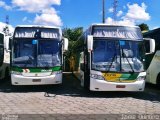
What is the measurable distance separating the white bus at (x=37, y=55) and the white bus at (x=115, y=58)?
1.72m

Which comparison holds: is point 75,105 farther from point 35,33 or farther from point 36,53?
point 35,33

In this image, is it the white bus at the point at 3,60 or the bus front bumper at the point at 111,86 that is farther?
the white bus at the point at 3,60

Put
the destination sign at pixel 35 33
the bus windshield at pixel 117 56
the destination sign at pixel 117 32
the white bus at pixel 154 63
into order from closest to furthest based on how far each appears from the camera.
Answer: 1. the bus windshield at pixel 117 56
2. the destination sign at pixel 117 32
3. the destination sign at pixel 35 33
4. the white bus at pixel 154 63

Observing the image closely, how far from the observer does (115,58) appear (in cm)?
1562

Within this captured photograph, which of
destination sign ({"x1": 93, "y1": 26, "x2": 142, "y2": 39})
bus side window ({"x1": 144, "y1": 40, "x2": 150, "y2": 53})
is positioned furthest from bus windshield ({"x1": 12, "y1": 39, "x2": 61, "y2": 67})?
bus side window ({"x1": 144, "y1": 40, "x2": 150, "y2": 53})

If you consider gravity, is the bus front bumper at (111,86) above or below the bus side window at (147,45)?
below

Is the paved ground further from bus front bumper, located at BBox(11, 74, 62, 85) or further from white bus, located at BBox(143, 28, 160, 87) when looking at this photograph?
white bus, located at BBox(143, 28, 160, 87)

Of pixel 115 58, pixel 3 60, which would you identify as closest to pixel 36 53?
pixel 115 58

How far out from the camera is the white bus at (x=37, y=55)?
659 inches

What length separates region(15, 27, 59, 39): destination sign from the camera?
56.9 ft

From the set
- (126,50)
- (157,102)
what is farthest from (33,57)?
(157,102)

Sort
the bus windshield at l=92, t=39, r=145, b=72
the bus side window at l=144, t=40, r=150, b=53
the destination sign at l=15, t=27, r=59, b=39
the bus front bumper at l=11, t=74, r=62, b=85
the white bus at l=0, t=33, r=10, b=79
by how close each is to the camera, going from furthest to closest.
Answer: the white bus at l=0, t=33, r=10, b=79 → the destination sign at l=15, t=27, r=59, b=39 → the bus side window at l=144, t=40, r=150, b=53 → the bus front bumper at l=11, t=74, r=62, b=85 → the bus windshield at l=92, t=39, r=145, b=72

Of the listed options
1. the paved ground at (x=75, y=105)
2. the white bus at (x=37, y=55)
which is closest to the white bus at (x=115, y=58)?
the paved ground at (x=75, y=105)

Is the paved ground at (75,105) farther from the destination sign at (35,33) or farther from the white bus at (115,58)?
the destination sign at (35,33)
